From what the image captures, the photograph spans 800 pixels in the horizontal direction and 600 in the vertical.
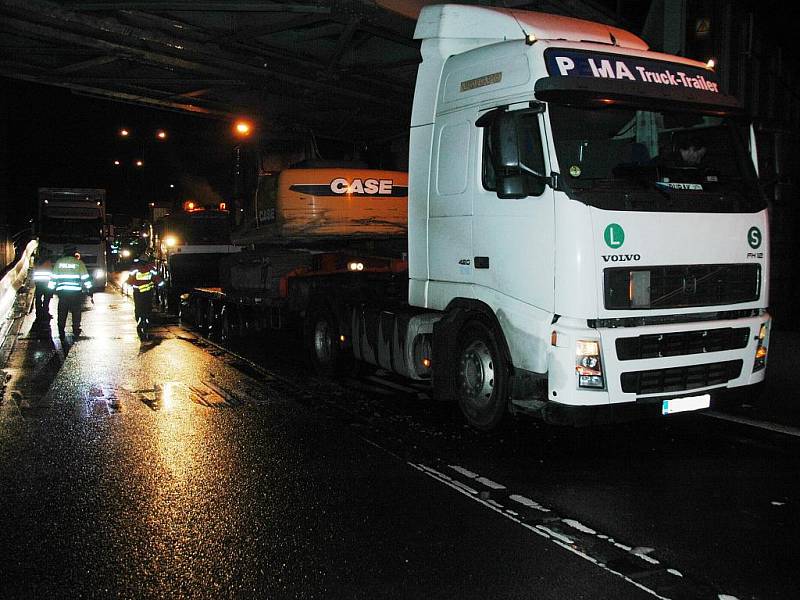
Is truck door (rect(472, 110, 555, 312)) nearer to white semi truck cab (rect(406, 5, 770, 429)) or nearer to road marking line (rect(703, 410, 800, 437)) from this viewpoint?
white semi truck cab (rect(406, 5, 770, 429))

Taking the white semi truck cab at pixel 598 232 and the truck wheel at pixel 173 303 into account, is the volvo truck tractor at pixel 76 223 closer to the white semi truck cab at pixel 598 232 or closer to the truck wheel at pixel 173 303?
the truck wheel at pixel 173 303

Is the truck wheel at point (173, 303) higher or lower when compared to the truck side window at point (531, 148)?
lower

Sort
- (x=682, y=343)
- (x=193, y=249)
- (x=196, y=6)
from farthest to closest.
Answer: (x=193, y=249) → (x=196, y=6) → (x=682, y=343)

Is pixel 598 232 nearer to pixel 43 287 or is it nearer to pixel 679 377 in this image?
pixel 679 377

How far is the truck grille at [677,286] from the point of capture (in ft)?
20.6

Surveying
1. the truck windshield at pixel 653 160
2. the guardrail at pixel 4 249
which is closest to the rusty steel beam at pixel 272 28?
the truck windshield at pixel 653 160

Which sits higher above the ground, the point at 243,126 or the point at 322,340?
the point at 243,126

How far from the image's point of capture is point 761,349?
23.0ft

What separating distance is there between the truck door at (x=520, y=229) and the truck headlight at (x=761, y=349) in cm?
198

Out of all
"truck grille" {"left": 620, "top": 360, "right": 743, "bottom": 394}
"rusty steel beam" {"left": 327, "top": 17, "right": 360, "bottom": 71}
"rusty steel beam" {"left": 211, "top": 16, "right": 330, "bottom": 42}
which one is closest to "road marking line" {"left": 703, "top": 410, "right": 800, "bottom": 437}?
"truck grille" {"left": 620, "top": 360, "right": 743, "bottom": 394}

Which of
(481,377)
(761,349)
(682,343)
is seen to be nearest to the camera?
(682,343)

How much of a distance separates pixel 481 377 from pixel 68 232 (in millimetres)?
28438

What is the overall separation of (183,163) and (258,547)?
3815 cm

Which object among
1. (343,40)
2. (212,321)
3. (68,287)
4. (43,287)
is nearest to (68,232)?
(43,287)
